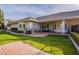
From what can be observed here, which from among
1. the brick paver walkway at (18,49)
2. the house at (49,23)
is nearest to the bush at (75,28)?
the house at (49,23)

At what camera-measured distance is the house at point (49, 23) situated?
13.1 ft

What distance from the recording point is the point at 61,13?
4039mm

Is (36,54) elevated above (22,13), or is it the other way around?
(22,13)

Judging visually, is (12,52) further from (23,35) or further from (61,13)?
(61,13)

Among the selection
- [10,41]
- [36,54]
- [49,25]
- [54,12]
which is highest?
[54,12]

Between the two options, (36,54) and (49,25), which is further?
(49,25)

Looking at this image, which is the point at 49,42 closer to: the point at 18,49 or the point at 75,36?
the point at 75,36

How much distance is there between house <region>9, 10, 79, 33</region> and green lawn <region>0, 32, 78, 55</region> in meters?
0.19

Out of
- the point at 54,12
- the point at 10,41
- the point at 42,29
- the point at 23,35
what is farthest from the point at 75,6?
the point at 10,41

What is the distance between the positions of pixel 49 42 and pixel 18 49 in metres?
0.62

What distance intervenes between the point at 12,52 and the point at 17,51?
10 cm

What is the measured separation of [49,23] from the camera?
161 inches

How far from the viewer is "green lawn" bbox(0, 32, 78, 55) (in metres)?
3.79

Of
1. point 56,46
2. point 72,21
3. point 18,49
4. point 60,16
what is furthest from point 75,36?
point 18,49
